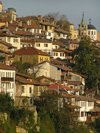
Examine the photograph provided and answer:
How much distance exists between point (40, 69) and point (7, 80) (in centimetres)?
2054

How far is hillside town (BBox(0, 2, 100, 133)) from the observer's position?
5612cm

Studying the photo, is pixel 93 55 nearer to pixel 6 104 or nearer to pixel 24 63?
pixel 24 63

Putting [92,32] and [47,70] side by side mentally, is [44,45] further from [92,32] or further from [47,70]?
[92,32]

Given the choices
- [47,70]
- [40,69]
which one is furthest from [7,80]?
[47,70]

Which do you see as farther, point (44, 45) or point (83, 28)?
point (83, 28)

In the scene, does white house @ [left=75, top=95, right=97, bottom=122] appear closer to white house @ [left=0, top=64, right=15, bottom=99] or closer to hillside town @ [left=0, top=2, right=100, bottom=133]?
hillside town @ [left=0, top=2, right=100, bottom=133]

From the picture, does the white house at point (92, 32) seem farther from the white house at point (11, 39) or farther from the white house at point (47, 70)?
the white house at point (47, 70)

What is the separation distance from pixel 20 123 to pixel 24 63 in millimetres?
26511

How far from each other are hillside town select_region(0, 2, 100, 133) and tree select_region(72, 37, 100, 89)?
882mm

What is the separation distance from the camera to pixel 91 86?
83.6 metres

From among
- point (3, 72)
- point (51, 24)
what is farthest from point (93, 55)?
point (3, 72)

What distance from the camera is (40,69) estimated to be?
73812 millimetres

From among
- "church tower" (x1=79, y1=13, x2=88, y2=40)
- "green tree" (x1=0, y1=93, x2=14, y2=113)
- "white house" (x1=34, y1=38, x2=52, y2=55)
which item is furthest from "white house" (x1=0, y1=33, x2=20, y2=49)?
"church tower" (x1=79, y1=13, x2=88, y2=40)

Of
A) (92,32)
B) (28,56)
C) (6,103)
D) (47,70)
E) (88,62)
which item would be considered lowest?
(6,103)
